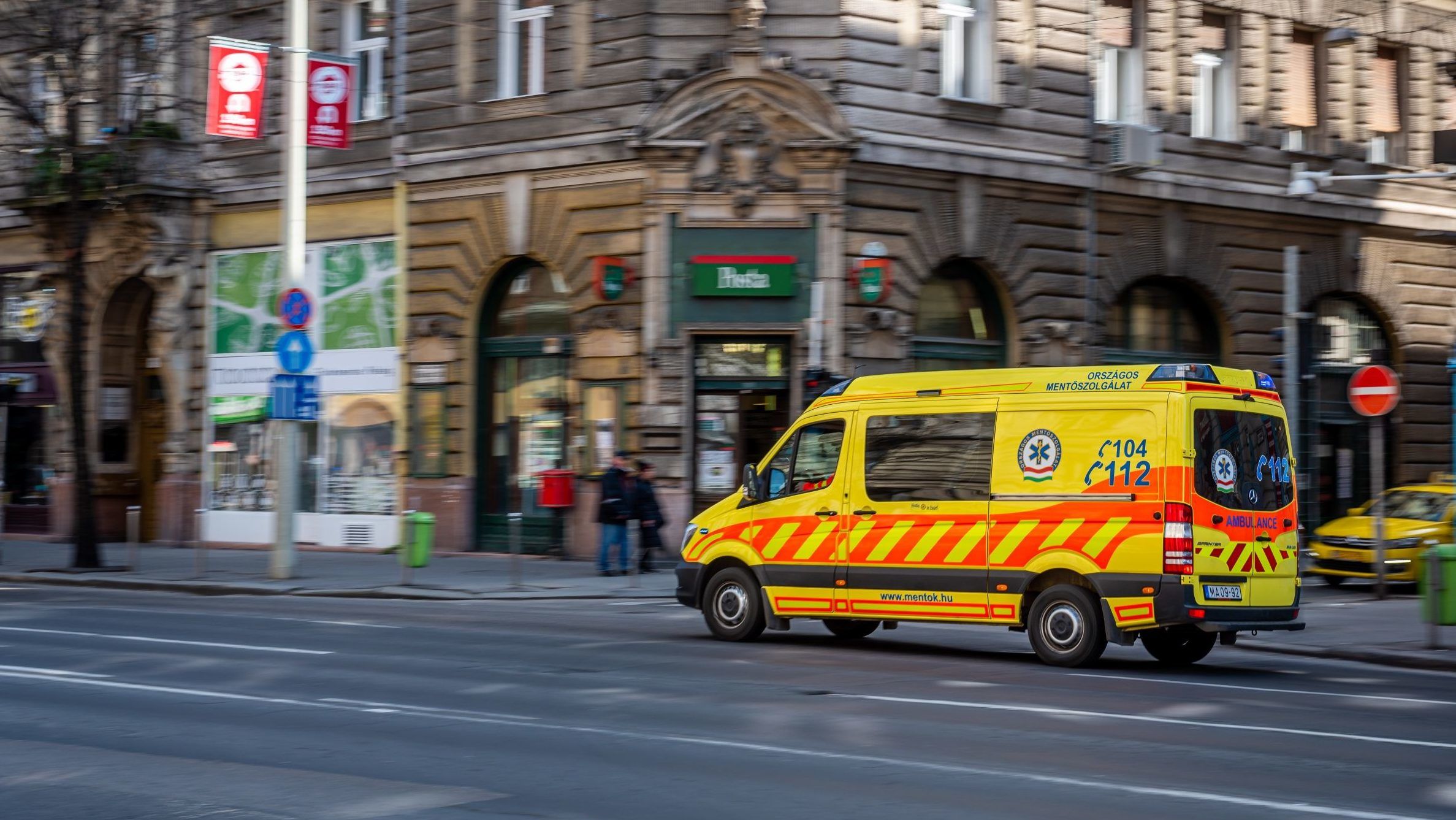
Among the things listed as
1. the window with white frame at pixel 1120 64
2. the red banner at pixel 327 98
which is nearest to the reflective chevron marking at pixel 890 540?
the red banner at pixel 327 98

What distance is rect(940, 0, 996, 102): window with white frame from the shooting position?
83.6 feet

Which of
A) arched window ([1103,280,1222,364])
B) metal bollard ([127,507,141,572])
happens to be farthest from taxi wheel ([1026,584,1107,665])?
arched window ([1103,280,1222,364])

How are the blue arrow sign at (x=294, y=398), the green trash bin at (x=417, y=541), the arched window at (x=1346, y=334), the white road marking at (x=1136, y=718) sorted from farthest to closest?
the arched window at (x=1346, y=334) < the green trash bin at (x=417, y=541) < the blue arrow sign at (x=294, y=398) < the white road marking at (x=1136, y=718)

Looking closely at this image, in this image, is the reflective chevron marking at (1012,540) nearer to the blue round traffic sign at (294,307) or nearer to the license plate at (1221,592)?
the license plate at (1221,592)

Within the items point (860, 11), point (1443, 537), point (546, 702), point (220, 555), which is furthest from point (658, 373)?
point (546, 702)

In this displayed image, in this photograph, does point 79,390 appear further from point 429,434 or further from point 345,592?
point 345,592

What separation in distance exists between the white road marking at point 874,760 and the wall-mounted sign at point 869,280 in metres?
14.9

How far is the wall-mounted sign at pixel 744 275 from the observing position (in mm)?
24156

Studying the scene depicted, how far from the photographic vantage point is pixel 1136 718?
9.86 metres

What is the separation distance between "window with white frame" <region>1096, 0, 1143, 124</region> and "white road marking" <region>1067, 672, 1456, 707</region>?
16819mm

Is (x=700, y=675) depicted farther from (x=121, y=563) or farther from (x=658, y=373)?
(x=121, y=563)

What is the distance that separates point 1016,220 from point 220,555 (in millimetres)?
14426

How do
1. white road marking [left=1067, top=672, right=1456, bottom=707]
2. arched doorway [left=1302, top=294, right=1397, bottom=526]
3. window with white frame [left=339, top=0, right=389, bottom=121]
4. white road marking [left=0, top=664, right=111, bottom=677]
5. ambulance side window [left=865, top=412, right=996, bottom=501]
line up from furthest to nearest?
1. arched doorway [left=1302, top=294, right=1397, bottom=526]
2. window with white frame [left=339, top=0, right=389, bottom=121]
3. ambulance side window [left=865, top=412, right=996, bottom=501]
4. white road marking [left=0, top=664, right=111, bottom=677]
5. white road marking [left=1067, top=672, right=1456, bottom=707]

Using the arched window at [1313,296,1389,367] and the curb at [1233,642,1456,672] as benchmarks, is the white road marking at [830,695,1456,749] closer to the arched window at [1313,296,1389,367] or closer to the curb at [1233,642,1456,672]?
the curb at [1233,642,1456,672]
